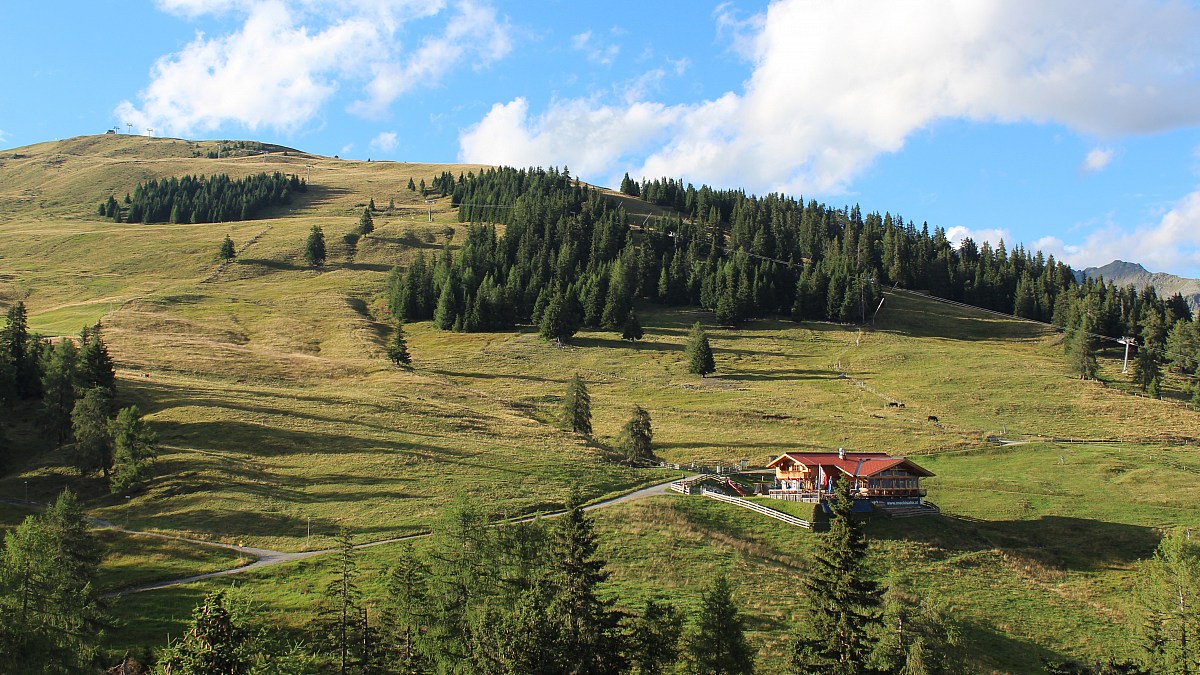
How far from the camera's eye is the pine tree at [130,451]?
54594 mm

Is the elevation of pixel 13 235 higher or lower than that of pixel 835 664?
higher

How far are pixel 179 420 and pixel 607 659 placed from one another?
188ft

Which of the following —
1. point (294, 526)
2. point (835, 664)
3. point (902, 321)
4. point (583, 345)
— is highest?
point (902, 321)

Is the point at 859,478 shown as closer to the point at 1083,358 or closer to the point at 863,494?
the point at 863,494

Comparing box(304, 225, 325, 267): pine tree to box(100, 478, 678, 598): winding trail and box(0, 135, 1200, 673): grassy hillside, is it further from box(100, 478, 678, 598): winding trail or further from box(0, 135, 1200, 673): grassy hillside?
→ box(100, 478, 678, 598): winding trail

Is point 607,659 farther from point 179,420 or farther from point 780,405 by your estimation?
point 780,405

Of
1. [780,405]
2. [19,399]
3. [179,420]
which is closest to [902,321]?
[780,405]

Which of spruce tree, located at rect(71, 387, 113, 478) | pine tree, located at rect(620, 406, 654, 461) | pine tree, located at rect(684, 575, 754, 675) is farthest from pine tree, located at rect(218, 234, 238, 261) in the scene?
pine tree, located at rect(684, 575, 754, 675)

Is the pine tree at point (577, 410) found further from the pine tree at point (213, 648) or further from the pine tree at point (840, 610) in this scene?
the pine tree at point (213, 648)

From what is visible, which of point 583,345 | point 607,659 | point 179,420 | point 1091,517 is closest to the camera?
point 607,659

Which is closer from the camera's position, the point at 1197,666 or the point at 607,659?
the point at 607,659

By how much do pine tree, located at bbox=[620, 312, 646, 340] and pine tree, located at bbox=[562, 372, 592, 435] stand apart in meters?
54.4

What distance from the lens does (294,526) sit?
49.0m

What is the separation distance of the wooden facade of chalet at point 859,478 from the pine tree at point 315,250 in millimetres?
144511
